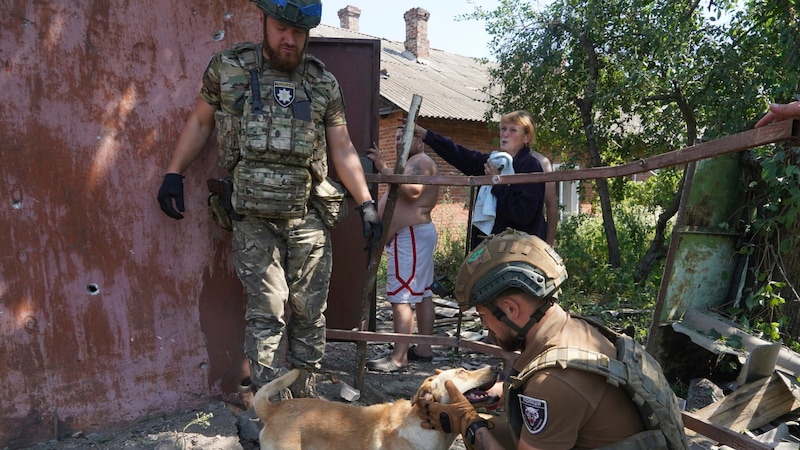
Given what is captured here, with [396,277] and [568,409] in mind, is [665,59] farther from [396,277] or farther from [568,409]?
[568,409]

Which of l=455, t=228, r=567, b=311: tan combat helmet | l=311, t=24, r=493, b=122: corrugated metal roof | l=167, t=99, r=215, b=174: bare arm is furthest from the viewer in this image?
l=311, t=24, r=493, b=122: corrugated metal roof

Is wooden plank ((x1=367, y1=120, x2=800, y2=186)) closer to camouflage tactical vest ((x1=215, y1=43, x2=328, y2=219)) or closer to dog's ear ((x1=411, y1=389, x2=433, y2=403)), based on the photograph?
camouflage tactical vest ((x1=215, y1=43, x2=328, y2=219))

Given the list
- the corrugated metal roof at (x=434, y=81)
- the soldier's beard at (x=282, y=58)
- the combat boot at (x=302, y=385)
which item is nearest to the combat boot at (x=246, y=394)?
the combat boot at (x=302, y=385)

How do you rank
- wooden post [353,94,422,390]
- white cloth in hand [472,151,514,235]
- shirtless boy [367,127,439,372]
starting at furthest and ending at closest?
shirtless boy [367,127,439,372], white cloth in hand [472,151,514,235], wooden post [353,94,422,390]

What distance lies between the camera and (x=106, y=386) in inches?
130

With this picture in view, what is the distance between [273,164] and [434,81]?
1450 centimetres

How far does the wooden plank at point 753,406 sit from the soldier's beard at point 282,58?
2.96m

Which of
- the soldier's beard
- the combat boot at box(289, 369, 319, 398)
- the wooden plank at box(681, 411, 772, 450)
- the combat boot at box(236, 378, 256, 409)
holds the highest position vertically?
the soldier's beard

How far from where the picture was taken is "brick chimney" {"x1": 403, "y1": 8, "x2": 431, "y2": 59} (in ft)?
61.1

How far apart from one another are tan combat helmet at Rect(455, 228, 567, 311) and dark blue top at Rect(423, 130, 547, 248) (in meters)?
2.14

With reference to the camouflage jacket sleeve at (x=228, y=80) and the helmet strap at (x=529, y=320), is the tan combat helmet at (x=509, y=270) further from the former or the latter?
the camouflage jacket sleeve at (x=228, y=80)

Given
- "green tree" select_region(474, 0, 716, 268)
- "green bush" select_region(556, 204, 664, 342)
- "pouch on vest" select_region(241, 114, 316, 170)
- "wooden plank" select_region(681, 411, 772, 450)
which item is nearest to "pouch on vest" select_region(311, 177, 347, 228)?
"pouch on vest" select_region(241, 114, 316, 170)

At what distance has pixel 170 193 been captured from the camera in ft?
10.3

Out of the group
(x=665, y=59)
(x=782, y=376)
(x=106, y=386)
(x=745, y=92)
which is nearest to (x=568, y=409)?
(x=782, y=376)
